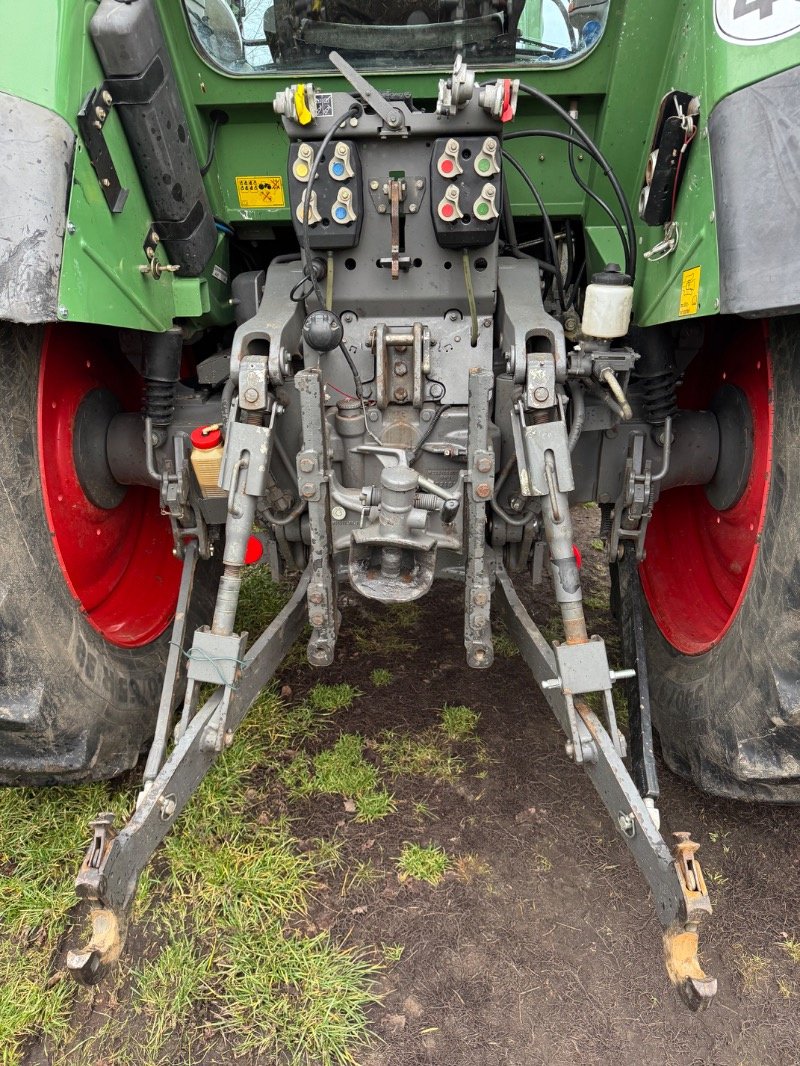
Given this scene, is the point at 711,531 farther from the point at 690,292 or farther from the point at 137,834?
the point at 137,834

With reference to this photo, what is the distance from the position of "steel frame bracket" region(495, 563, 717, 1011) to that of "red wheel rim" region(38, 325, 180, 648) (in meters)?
1.29

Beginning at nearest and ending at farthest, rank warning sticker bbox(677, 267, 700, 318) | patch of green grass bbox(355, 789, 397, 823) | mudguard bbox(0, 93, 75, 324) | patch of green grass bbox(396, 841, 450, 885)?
mudguard bbox(0, 93, 75, 324) < warning sticker bbox(677, 267, 700, 318) < patch of green grass bbox(396, 841, 450, 885) < patch of green grass bbox(355, 789, 397, 823)

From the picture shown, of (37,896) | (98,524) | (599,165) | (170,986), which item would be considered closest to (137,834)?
(170,986)

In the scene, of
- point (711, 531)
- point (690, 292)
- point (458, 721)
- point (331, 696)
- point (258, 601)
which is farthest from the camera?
point (258, 601)

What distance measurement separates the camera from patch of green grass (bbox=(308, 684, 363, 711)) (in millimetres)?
2631

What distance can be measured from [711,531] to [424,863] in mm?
1336

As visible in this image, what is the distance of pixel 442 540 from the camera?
1939mm

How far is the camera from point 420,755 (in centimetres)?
240

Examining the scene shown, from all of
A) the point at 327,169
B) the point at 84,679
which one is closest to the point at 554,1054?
the point at 84,679

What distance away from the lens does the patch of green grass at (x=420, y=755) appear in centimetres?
234

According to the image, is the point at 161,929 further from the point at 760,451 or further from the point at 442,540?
the point at 760,451

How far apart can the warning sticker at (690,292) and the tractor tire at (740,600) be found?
217mm

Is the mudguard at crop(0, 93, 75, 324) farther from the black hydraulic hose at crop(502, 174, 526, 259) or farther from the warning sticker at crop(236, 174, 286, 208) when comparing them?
the black hydraulic hose at crop(502, 174, 526, 259)

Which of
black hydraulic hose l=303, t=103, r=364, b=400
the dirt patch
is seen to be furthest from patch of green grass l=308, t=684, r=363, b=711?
black hydraulic hose l=303, t=103, r=364, b=400
